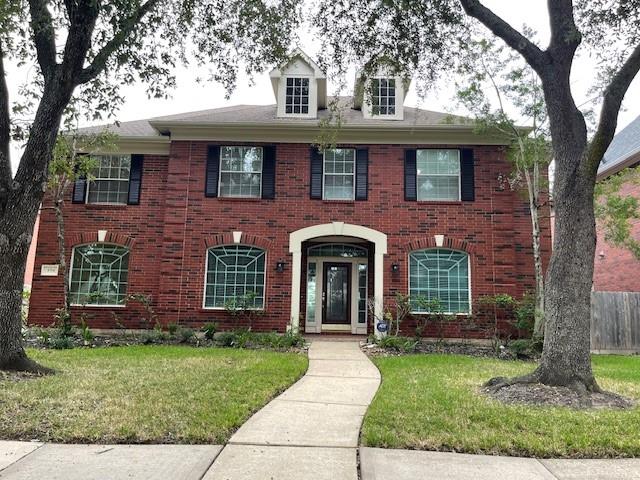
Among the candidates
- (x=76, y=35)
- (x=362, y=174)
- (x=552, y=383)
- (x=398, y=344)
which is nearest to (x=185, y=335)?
(x=398, y=344)

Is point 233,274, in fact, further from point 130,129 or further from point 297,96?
point 130,129

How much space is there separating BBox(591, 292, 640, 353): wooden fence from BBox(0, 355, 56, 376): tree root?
11982 millimetres

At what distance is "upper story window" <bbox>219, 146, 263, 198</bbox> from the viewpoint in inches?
489

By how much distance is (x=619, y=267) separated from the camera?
15875 mm

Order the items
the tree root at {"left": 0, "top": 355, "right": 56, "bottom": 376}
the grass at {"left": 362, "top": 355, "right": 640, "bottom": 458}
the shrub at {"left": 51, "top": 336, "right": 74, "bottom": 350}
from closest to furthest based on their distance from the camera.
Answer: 1. the grass at {"left": 362, "top": 355, "right": 640, "bottom": 458}
2. the tree root at {"left": 0, "top": 355, "right": 56, "bottom": 376}
3. the shrub at {"left": 51, "top": 336, "right": 74, "bottom": 350}

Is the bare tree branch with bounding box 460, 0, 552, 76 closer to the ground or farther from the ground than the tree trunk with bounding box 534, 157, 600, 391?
farther from the ground

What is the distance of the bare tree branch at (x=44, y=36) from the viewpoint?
20.6 ft

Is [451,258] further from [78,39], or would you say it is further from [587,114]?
[78,39]

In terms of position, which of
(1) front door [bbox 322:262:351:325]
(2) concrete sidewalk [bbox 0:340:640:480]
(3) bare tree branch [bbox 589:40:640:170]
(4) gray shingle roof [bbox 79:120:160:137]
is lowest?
(2) concrete sidewalk [bbox 0:340:640:480]

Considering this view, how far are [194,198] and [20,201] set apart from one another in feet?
19.4

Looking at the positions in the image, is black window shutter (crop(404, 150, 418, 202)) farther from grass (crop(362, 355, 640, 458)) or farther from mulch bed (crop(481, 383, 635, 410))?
mulch bed (crop(481, 383, 635, 410))

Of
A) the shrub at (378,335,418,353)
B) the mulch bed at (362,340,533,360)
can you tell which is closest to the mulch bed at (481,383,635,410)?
the mulch bed at (362,340,533,360)

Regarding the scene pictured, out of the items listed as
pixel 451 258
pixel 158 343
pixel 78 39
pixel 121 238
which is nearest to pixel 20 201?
pixel 78 39

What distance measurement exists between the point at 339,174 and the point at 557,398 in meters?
8.26
